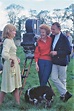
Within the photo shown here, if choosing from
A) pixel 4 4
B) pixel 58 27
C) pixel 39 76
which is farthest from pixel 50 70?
pixel 4 4

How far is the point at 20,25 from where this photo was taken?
10.9ft

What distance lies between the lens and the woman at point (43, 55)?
10.8 ft

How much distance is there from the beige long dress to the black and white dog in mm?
151

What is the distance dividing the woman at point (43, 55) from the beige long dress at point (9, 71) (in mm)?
196

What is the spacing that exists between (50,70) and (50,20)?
0.43 meters

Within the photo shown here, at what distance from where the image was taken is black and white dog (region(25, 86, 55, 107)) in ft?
11.0

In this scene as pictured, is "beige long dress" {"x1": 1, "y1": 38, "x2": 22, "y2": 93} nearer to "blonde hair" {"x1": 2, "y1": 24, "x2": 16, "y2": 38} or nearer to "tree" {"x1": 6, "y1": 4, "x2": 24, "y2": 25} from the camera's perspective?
"blonde hair" {"x1": 2, "y1": 24, "x2": 16, "y2": 38}

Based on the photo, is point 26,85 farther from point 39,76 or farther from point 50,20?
point 50,20

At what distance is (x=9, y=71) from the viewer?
3.23 m

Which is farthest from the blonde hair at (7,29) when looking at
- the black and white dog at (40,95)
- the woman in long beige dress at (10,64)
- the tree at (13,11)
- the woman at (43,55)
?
the black and white dog at (40,95)

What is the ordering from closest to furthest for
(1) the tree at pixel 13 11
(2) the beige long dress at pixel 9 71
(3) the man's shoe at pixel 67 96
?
(2) the beige long dress at pixel 9 71 < (1) the tree at pixel 13 11 < (3) the man's shoe at pixel 67 96

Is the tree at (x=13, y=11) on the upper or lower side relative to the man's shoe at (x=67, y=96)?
upper

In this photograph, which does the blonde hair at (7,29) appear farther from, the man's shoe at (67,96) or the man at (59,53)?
the man's shoe at (67,96)

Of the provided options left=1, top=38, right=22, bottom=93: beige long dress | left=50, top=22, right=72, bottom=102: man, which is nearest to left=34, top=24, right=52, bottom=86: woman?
left=50, top=22, right=72, bottom=102: man
